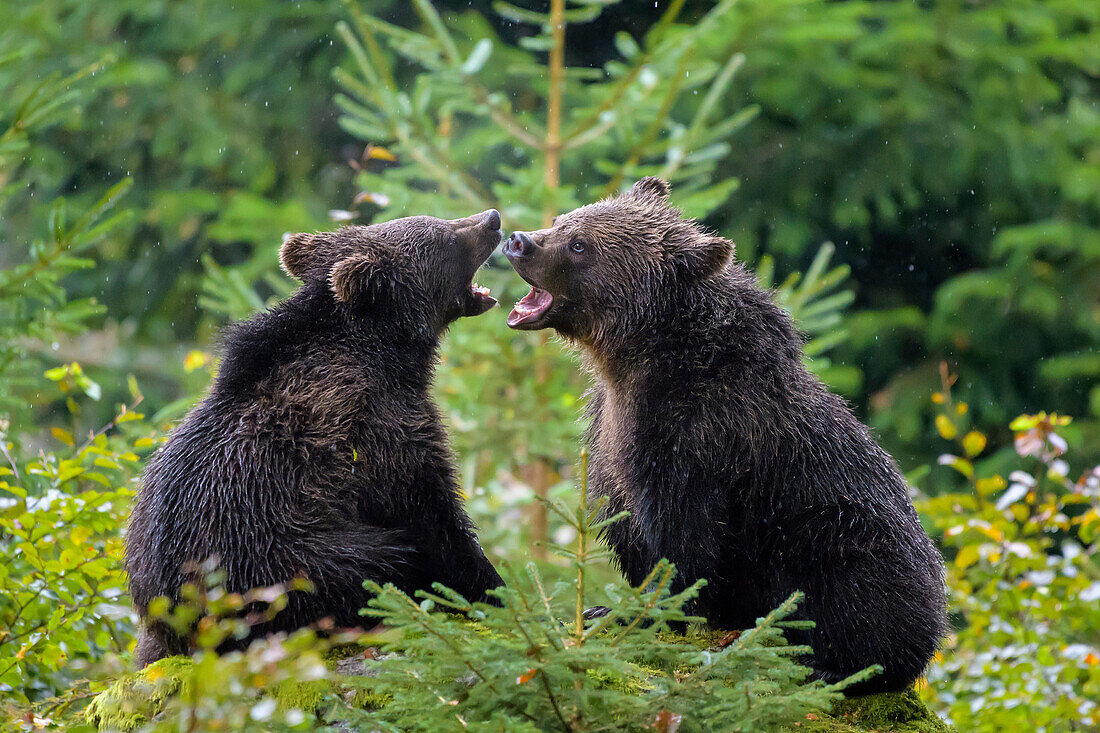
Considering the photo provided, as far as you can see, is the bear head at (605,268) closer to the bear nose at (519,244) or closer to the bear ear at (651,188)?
the bear nose at (519,244)

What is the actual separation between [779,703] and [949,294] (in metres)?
7.21

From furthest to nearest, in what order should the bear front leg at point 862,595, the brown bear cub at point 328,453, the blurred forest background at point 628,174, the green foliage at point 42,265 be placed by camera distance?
1. the blurred forest background at point 628,174
2. the green foliage at point 42,265
3. the bear front leg at point 862,595
4. the brown bear cub at point 328,453

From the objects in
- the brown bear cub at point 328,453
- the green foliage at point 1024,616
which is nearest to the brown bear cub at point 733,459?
the brown bear cub at point 328,453

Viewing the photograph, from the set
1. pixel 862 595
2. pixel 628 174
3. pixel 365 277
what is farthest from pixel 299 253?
pixel 628 174

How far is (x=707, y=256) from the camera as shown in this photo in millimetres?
3783

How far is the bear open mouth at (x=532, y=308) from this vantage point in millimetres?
3881

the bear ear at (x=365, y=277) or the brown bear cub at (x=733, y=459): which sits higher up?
the bear ear at (x=365, y=277)

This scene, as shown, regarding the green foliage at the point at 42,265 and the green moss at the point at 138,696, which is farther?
the green foliage at the point at 42,265

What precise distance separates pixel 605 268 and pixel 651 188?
0.51m

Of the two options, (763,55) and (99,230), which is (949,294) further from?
(99,230)

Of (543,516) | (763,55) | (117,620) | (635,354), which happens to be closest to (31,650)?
(117,620)

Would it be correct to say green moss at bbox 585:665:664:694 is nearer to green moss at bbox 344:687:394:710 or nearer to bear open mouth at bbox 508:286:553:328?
green moss at bbox 344:687:394:710

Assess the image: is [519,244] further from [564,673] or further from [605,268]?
[564,673]

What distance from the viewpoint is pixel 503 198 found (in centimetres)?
614
